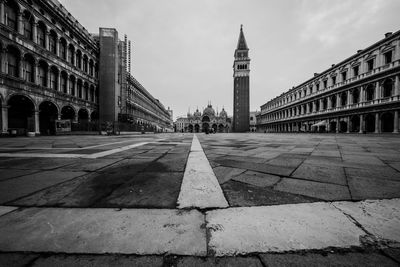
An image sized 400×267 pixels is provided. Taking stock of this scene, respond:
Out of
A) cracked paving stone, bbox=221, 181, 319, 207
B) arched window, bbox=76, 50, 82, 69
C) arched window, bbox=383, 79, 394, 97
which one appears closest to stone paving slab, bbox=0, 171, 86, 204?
cracked paving stone, bbox=221, 181, 319, 207

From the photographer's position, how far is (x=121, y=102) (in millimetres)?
30750

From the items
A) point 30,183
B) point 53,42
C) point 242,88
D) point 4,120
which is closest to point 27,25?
point 53,42

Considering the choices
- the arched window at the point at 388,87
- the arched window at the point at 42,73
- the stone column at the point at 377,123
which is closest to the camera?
the arched window at the point at 42,73

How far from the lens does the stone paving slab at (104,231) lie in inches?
37.8

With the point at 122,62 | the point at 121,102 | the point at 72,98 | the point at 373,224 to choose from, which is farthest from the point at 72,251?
the point at 122,62

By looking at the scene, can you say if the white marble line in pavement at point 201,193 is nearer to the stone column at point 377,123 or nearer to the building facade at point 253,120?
the stone column at point 377,123

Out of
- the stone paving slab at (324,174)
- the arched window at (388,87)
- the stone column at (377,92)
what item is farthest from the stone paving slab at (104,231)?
the stone column at (377,92)

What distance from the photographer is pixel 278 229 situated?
1130 millimetres

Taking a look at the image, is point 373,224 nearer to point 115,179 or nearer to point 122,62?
point 115,179

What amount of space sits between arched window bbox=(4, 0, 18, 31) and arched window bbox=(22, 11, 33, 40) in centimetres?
67

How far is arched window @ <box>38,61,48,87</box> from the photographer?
1838 centimetres

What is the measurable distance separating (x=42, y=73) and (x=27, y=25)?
4606 mm

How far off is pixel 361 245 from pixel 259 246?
58cm

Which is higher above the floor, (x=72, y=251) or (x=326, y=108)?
(x=326, y=108)
